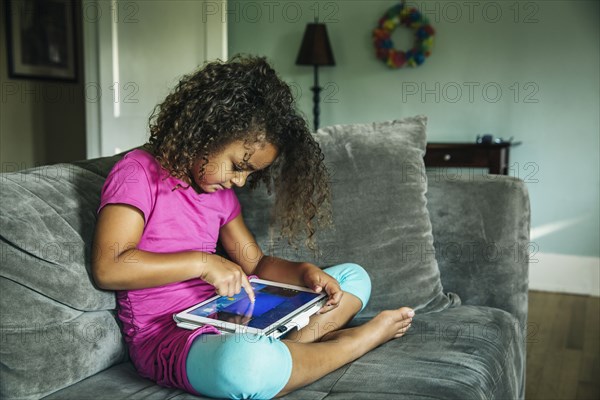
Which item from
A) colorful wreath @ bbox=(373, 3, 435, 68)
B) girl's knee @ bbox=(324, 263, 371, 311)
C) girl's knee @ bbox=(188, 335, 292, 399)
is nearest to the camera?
girl's knee @ bbox=(188, 335, 292, 399)

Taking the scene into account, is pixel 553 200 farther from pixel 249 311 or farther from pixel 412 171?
pixel 249 311

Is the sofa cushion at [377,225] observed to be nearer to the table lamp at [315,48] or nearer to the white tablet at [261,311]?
the white tablet at [261,311]

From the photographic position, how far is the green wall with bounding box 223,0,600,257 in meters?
3.67

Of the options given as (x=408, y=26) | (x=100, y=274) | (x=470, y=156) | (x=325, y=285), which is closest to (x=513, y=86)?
(x=470, y=156)

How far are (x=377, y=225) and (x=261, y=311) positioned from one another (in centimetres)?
47

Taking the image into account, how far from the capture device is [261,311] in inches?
55.1

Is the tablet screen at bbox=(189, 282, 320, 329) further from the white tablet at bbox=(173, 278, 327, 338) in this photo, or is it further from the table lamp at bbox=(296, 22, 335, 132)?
the table lamp at bbox=(296, 22, 335, 132)

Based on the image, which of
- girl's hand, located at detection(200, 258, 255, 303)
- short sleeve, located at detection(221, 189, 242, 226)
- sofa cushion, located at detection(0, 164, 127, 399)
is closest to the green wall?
short sleeve, located at detection(221, 189, 242, 226)

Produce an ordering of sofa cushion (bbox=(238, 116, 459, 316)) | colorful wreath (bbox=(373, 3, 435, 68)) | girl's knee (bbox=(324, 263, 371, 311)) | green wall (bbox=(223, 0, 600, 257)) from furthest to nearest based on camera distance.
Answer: colorful wreath (bbox=(373, 3, 435, 68)) → green wall (bbox=(223, 0, 600, 257)) → sofa cushion (bbox=(238, 116, 459, 316)) → girl's knee (bbox=(324, 263, 371, 311))

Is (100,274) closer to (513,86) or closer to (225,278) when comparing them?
(225,278)

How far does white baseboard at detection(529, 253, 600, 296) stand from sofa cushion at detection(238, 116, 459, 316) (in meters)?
2.13

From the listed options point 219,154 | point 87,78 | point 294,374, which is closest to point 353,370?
point 294,374

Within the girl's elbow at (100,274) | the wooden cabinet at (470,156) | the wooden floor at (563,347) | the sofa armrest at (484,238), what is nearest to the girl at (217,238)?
the girl's elbow at (100,274)

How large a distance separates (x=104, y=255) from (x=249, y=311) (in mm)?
322
